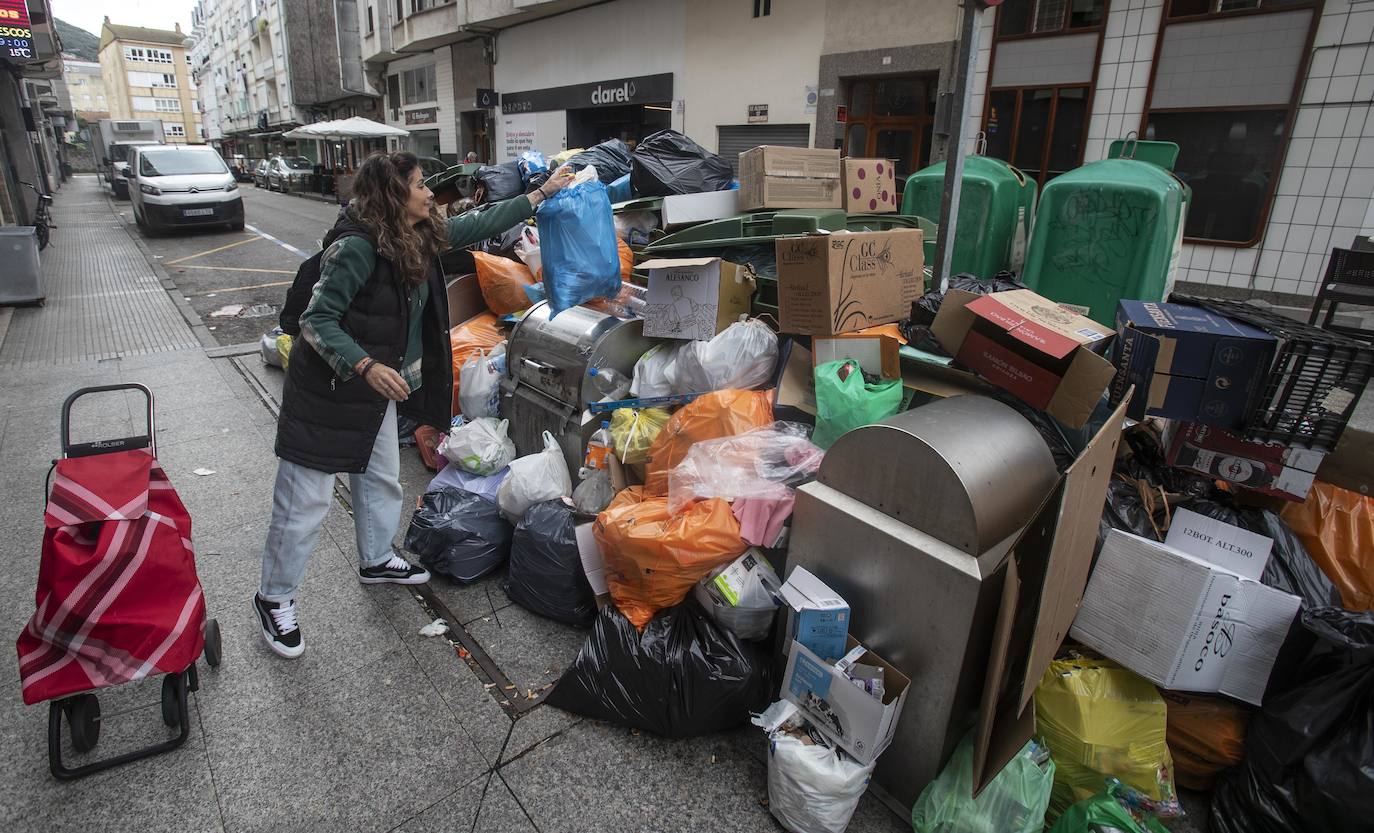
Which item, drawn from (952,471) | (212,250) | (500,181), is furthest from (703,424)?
(212,250)

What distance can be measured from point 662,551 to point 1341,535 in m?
2.19

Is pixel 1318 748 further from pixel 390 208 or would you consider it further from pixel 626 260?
pixel 626 260

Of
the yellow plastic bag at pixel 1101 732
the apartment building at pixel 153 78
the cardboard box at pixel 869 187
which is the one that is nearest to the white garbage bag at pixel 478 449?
the yellow plastic bag at pixel 1101 732

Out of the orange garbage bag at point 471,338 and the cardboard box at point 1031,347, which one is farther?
the orange garbage bag at point 471,338

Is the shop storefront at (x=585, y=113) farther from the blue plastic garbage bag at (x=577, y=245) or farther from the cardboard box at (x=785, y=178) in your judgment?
the blue plastic garbage bag at (x=577, y=245)

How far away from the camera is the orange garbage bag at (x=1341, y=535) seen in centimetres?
217

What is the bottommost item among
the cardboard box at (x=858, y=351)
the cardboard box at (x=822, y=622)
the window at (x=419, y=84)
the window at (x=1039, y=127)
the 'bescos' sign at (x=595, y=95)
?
the cardboard box at (x=822, y=622)

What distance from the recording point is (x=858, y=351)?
2822 mm

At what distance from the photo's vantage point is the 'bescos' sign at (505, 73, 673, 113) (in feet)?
44.8

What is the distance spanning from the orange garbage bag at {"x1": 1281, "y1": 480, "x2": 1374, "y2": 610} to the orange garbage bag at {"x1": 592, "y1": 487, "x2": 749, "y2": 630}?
1.83m

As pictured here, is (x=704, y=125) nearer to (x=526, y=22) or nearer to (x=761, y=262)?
(x=526, y=22)

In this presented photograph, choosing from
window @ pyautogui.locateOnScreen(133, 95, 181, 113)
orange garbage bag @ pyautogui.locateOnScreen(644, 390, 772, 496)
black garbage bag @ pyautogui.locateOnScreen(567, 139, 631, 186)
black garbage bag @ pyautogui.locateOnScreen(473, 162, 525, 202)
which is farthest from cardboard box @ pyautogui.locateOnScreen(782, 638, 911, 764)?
window @ pyautogui.locateOnScreen(133, 95, 181, 113)

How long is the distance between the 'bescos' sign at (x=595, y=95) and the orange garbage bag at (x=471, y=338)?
1027 cm

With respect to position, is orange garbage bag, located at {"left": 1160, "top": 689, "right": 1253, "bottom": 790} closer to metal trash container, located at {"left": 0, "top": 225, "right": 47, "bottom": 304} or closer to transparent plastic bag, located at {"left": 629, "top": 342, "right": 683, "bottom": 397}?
transparent plastic bag, located at {"left": 629, "top": 342, "right": 683, "bottom": 397}
